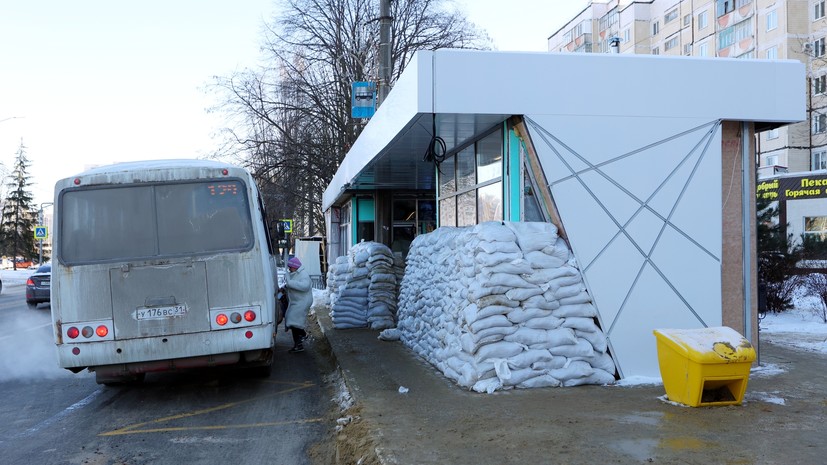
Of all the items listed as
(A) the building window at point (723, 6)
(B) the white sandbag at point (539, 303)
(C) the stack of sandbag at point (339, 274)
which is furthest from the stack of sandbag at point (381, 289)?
(A) the building window at point (723, 6)

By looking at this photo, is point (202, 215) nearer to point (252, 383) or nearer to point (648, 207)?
point (252, 383)

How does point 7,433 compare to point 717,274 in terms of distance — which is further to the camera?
point 717,274

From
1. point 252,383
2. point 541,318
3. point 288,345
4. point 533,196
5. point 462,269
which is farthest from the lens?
point 288,345

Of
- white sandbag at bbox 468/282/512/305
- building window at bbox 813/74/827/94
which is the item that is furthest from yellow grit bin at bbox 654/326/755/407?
building window at bbox 813/74/827/94

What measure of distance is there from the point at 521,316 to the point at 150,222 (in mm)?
4371

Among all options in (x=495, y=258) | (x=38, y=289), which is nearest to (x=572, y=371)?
(x=495, y=258)

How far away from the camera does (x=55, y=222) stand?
8133 millimetres

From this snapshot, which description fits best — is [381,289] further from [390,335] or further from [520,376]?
[520,376]

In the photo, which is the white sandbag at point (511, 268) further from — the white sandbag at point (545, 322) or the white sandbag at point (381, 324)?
the white sandbag at point (381, 324)

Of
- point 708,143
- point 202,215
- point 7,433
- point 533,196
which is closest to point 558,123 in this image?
point 533,196

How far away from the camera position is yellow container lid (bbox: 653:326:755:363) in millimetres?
6492

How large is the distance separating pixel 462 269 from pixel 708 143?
3.41m

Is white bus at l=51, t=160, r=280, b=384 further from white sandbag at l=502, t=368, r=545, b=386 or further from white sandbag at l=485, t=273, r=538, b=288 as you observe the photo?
white sandbag at l=502, t=368, r=545, b=386

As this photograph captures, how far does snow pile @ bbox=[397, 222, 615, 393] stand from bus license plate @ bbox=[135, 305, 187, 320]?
318cm
